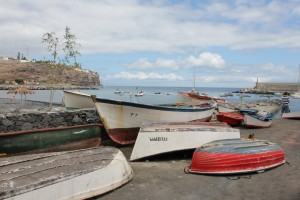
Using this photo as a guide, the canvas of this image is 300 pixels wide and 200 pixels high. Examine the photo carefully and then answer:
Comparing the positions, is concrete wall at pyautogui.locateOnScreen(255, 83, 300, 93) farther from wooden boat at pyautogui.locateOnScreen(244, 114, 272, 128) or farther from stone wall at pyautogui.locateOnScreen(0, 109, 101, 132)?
stone wall at pyautogui.locateOnScreen(0, 109, 101, 132)

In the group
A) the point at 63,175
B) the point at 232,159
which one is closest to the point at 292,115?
the point at 232,159

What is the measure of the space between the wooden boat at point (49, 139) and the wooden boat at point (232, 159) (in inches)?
176

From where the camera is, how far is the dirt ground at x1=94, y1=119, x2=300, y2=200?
722 centimetres

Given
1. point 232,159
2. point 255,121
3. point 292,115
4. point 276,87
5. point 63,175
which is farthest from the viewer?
point 276,87

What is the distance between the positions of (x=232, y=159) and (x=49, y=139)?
230 inches

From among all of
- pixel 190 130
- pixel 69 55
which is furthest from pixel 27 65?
pixel 190 130

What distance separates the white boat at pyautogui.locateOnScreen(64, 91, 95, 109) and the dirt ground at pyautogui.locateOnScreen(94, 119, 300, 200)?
7.22 m

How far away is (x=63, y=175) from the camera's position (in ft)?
21.4

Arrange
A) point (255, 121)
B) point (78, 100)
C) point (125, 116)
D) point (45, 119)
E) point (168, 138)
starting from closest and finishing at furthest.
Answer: point (168, 138) → point (45, 119) → point (125, 116) → point (255, 121) → point (78, 100)

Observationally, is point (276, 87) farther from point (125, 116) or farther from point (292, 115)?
point (125, 116)

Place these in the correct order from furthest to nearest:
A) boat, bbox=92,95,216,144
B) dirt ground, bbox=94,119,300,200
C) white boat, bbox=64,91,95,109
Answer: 1. white boat, bbox=64,91,95,109
2. boat, bbox=92,95,216,144
3. dirt ground, bbox=94,119,300,200

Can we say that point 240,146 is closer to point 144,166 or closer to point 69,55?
point 144,166

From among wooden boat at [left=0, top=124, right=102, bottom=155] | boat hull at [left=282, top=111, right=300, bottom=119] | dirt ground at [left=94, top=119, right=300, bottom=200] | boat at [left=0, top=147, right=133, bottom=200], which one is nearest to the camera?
boat at [left=0, top=147, right=133, bottom=200]

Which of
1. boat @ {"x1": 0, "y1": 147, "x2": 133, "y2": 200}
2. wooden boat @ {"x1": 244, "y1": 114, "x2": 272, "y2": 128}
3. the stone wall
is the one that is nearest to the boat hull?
wooden boat @ {"x1": 244, "y1": 114, "x2": 272, "y2": 128}
